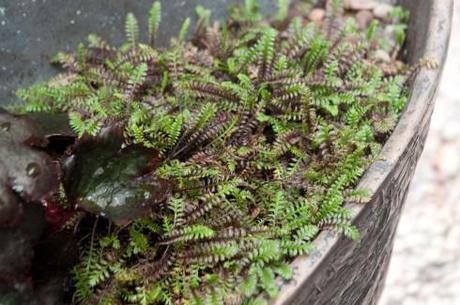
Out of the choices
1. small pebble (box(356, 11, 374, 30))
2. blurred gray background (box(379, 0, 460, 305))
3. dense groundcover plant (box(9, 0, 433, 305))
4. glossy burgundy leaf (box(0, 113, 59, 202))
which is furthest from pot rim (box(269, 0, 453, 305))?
blurred gray background (box(379, 0, 460, 305))

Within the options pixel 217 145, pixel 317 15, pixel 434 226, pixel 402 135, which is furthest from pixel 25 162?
pixel 434 226

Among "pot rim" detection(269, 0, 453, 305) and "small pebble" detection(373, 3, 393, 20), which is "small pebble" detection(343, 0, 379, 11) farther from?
"pot rim" detection(269, 0, 453, 305)

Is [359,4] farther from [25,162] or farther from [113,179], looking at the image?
[25,162]

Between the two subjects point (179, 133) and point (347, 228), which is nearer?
point (347, 228)

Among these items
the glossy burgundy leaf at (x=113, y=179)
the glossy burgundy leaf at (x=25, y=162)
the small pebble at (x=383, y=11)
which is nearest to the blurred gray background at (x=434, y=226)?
the small pebble at (x=383, y=11)

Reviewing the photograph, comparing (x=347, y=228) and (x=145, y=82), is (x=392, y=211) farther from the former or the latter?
(x=145, y=82)

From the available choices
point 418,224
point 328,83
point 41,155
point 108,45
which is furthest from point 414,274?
point 41,155

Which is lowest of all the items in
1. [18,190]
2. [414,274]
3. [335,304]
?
[414,274]
